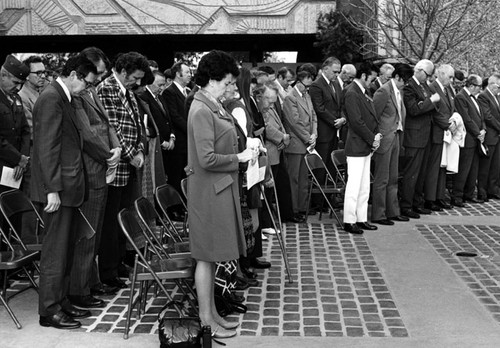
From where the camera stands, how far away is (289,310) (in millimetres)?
6492

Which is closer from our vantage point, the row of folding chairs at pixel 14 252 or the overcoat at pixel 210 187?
the overcoat at pixel 210 187

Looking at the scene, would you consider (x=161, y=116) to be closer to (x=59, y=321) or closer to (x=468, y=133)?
(x=59, y=321)

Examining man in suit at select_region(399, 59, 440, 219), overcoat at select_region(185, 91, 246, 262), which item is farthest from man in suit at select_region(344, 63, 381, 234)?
overcoat at select_region(185, 91, 246, 262)

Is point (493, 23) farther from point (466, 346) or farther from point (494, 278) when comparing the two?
point (466, 346)

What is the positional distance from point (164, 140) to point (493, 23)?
392 inches

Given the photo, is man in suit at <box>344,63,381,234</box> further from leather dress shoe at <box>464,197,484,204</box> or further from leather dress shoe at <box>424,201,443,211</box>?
leather dress shoe at <box>464,197,484,204</box>

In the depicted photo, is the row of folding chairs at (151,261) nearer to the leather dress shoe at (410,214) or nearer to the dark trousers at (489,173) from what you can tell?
the leather dress shoe at (410,214)

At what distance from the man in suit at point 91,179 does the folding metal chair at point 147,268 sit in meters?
0.46

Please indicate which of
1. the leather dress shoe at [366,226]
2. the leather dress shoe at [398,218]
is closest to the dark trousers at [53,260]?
the leather dress shoe at [366,226]

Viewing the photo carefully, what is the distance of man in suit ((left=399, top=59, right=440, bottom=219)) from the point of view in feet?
35.1

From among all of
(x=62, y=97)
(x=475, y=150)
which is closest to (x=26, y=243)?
(x=62, y=97)

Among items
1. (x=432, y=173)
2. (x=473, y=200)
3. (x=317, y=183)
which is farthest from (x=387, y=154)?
(x=473, y=200)

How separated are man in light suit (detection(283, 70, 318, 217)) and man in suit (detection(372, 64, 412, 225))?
0.97 m

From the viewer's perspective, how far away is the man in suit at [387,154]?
10.2m
